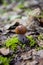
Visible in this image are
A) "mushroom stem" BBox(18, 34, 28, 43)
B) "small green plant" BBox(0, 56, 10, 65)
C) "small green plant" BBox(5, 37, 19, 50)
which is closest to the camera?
"small green plant" BBox(0, 56, 10, 65)

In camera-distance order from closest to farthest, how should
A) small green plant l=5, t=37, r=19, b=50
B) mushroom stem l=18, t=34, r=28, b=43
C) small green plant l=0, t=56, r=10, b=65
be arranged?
small green plant l=0, t=56, r=10, b=65
small green plant l=5, t=37, r=19, b=50
mushroom stem l=18, t=34, r=28, b=43

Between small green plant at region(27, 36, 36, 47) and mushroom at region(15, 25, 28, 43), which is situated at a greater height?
mushroom at region(15, 25, 28, 43)

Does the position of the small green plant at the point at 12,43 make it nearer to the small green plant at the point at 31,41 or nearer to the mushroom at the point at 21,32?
the mushroom at the point at 21,32

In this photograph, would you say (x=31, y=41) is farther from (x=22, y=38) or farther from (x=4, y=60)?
(x=4, y=60)

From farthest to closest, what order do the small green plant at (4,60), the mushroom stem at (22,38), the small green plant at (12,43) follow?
the mushroom stem at (22,38) < the small green plant at (12,43) < the small green plant at (4,60)

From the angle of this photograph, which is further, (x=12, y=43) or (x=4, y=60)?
(x=12, y=43)

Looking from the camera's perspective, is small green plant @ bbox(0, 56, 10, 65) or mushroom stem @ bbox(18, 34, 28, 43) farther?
mushroom stem @ bbox(18, 34, 28, 43)

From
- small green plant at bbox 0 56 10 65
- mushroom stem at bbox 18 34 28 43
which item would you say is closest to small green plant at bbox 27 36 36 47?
mushroom stem at bbox 18 34 28 43

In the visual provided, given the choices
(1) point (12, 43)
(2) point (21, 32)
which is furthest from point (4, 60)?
(2) point (21, 32)

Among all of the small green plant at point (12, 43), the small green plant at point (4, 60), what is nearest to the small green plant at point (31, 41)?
the small green plant at point (12, 43)

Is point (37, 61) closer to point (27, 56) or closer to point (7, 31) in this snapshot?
point (27, 56)

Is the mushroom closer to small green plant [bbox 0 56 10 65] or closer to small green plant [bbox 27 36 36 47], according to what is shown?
small green plant [bbox 27 36 36 47]
